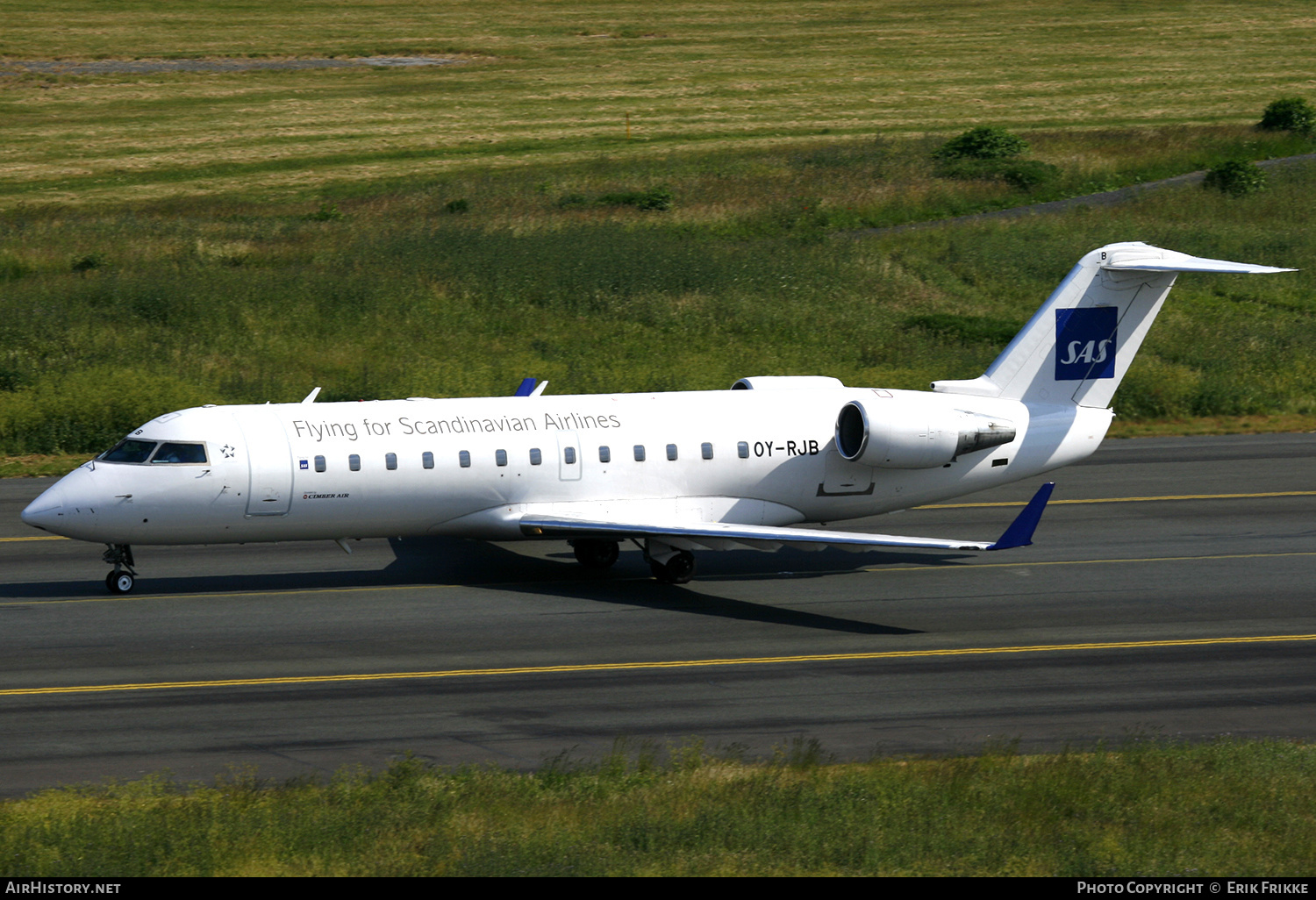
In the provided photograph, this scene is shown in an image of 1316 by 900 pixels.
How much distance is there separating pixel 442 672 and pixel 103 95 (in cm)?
6748

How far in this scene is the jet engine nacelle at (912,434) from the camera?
977 inches

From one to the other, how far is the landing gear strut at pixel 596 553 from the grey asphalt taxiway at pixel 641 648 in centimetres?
40

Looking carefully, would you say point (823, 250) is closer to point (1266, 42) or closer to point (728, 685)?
point (728, 685)

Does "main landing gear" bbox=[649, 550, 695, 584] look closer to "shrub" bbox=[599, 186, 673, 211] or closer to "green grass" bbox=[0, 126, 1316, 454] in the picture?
"green grass" bbox=[0, 126, 1316, 454]

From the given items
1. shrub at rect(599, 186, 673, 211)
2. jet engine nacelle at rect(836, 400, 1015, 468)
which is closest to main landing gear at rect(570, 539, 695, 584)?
jet engine nacelle at rect(836, 400, 1015, 468)

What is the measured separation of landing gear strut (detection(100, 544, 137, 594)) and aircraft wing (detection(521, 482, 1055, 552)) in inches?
242

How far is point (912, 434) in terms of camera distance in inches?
982

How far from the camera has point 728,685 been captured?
63.4 feet

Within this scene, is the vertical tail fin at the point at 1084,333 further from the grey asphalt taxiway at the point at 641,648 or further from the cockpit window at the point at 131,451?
the cockpit window at the point at 131,451

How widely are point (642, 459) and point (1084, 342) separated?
834 cm

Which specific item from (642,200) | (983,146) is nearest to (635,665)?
(642,200)

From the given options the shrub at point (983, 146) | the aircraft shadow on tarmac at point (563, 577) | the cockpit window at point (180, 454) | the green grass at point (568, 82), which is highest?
the green grass at point (568, 82)

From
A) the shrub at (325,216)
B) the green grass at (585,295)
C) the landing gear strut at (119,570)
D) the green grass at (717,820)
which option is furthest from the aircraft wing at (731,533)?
the shrub at (325,216)

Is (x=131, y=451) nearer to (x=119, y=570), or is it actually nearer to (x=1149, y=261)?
(x=119, y=570)
